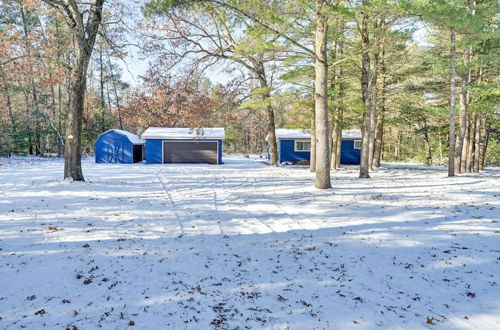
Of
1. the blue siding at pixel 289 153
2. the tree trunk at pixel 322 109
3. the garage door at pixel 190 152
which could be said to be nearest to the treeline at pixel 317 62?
the tree trunk at pixel 322 109

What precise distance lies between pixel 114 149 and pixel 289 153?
14338mm

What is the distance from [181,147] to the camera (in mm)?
23922

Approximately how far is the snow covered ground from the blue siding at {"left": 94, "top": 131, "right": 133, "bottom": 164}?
1639cm

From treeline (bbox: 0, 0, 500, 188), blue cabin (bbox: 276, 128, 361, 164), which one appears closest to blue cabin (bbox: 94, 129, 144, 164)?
treeline (bbox: 0, 0, 500, 188)

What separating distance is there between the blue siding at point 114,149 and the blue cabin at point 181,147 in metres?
1.47

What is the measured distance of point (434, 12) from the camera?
7.90m

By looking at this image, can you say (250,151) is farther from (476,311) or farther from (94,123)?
(476,311)

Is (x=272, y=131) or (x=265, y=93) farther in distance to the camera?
(x=272, y=131)

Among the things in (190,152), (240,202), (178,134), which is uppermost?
(178,134)

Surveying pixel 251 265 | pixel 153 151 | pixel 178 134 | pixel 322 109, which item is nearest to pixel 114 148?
pixel 153 151

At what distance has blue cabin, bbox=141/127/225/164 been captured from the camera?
2344 cm

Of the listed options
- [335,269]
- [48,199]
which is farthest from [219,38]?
[335,269]

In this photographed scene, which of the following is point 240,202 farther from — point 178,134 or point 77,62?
point 178,134

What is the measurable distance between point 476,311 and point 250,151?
46890 mm
